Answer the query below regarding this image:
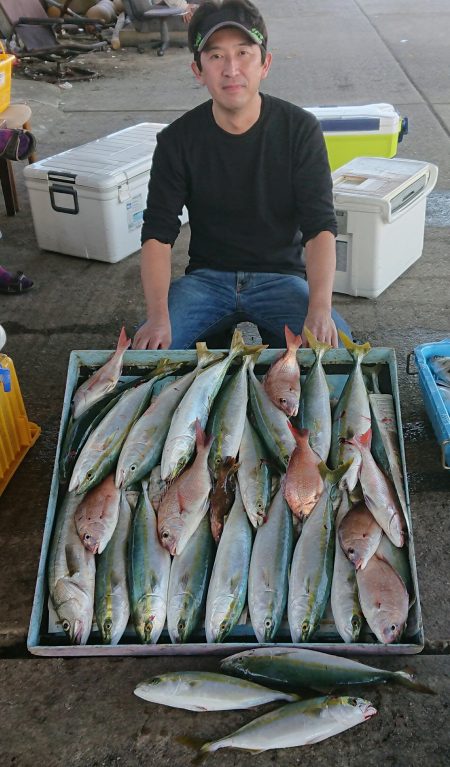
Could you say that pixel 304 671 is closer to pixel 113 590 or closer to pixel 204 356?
pixel 113 590

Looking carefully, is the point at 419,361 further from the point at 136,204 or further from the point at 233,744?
the point at 136,204

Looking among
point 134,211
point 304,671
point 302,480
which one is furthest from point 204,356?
point 134,211

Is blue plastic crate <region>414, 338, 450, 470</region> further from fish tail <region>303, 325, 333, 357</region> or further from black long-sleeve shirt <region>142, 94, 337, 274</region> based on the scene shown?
black long-sleeve shirt <region>142, 94, 337, 274</region>

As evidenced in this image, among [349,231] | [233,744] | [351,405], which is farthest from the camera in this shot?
[349,231]

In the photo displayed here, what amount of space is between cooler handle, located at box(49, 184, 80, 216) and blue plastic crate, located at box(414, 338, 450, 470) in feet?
7.69

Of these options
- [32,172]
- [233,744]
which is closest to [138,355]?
[233,744]

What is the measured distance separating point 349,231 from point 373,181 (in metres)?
0.33

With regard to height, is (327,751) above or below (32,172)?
below

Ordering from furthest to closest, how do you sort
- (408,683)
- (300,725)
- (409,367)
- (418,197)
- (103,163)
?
(103,163)
(418,197)
(409,367)
(408,683)
(300,725)

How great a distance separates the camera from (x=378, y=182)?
3922 mm

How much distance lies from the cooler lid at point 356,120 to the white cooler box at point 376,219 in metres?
0.34

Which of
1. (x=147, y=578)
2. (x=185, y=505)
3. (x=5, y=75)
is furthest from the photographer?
(x=5, y=75)

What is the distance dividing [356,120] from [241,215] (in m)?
1.93

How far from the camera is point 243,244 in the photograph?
118 inches
